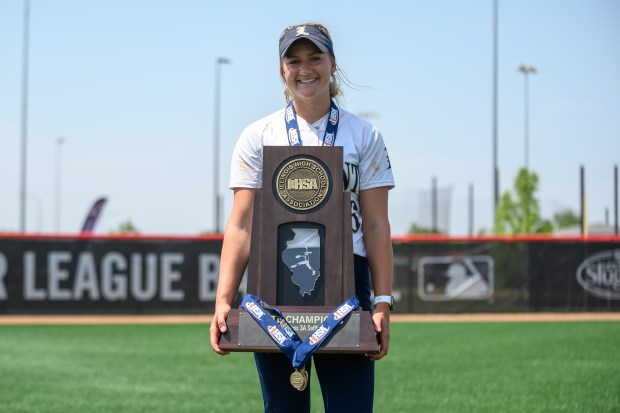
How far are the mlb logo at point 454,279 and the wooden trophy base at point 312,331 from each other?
16898 millimetres

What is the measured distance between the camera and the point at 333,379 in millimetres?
3373

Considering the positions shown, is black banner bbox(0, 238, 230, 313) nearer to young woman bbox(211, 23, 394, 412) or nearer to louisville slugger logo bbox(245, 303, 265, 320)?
young woman bbox(211, 23, 394, 412)

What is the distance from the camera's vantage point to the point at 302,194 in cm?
328

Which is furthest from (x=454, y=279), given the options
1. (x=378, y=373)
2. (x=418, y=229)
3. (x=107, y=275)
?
(x=418, y=229)

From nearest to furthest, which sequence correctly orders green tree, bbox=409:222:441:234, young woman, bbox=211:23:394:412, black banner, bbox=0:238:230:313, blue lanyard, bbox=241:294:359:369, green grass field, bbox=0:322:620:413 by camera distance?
→ 1. blue lanyard, bbox=241:294:359:369
2. young woman, bbox=211:23:394:412
3. green grass field, bbox=0:322:620:413
4. black banner, bbox=0:238:230:313
5. green tree, bbox=409:222:441:234

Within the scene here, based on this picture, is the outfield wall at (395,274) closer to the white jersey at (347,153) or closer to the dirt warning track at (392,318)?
the dirt warning track at (392,318)

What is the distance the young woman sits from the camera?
11.1 feet

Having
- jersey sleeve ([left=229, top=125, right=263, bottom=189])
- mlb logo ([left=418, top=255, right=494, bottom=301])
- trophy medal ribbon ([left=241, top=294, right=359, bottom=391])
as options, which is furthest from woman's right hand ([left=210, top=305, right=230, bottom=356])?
mlb logo ([left=418, top=255, right=494, bottom=301])

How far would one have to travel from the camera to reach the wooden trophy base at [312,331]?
3166 millimetres

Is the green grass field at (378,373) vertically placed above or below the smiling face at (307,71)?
below

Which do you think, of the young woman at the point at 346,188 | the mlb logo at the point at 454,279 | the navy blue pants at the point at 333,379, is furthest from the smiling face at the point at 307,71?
the mlb logo at the point at 454,279

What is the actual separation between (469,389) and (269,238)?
18.0 feet

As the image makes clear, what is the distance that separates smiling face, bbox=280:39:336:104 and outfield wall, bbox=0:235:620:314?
639 inches

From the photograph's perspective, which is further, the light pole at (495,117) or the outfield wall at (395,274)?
the light pole at (495,117)
